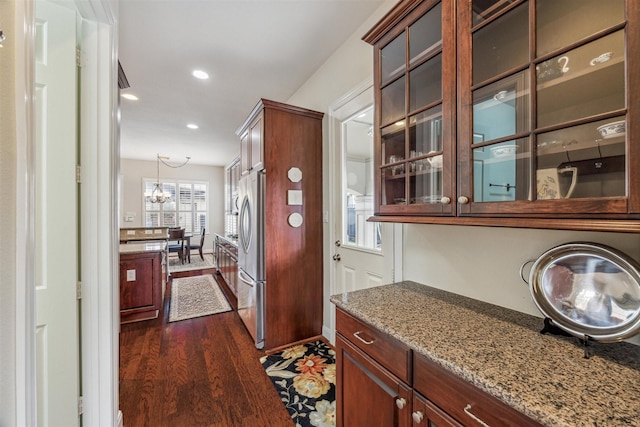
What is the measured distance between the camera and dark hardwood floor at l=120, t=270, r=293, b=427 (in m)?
1.66

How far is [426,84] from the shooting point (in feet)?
4.11

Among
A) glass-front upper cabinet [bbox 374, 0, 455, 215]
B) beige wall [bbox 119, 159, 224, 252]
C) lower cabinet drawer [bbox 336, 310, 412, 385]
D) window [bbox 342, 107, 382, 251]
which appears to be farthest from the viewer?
Answer: beige wall [bbox 119, 159, 224, 252]

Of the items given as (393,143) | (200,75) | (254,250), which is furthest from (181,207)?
(393,143)

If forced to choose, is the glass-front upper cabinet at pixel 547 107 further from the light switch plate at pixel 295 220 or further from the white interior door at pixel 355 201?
the light switch plate at pixel 295 220

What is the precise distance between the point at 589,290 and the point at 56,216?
2.25 meters

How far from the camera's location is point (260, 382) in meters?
1.98

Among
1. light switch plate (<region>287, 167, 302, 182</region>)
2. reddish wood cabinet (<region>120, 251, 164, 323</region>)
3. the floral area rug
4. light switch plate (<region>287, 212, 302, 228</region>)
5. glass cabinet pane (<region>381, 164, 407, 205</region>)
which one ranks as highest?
light switch plate (<region>287, 167, 302, 182</region>)

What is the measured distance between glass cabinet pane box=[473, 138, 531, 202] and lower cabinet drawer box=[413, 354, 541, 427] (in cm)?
64

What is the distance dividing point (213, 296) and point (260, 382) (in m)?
2.37

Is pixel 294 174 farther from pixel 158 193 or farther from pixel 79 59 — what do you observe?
pixel 158 193

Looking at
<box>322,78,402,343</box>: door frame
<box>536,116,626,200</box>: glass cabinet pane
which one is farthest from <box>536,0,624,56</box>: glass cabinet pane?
<box>322,78,402,343</box>: door frame

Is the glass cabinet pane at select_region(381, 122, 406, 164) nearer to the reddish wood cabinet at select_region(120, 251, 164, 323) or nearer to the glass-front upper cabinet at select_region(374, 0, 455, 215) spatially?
the glass-front upper cabinet at select_region(374, 0, 455, 215)

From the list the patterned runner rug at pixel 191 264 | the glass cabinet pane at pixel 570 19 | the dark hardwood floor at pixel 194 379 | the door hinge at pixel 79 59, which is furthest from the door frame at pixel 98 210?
the patterned runner rug at pixel 191 264

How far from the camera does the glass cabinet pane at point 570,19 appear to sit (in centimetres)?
74
